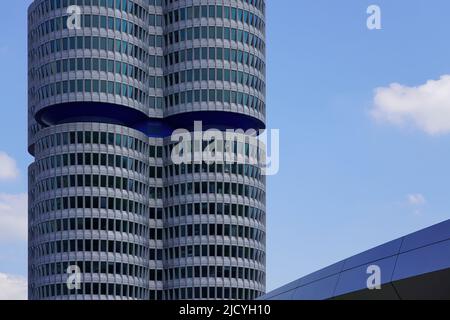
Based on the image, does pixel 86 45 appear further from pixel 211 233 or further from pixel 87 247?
pixel 211 233

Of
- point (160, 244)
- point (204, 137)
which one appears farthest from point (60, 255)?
point (204, 137)

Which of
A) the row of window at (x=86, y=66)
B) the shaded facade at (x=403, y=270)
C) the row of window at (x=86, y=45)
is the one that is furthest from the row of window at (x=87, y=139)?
the shaded facade at (x=403, y=270)

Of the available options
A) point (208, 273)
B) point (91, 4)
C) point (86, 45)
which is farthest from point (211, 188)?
point (91, 4)

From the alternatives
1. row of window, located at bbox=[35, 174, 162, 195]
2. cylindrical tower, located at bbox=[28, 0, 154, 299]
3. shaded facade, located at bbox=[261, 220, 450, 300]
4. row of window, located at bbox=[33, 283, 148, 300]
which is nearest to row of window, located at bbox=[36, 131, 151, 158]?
cylindrical tower, located at bbox=[28, 0, 154, 299]

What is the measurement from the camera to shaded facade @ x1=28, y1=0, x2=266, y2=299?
187 meters

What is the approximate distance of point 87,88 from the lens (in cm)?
19075

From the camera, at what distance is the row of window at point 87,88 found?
19088cm

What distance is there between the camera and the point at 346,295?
34.7 m

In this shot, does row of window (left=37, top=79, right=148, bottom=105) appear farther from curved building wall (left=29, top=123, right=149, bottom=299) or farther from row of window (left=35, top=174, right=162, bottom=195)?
row of window (left=35, top=174, right=162, bottom=195)

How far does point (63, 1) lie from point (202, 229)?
5159cm

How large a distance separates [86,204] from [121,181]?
27.2 feet

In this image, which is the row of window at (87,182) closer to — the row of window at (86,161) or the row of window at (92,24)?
the row of window at (86,161)

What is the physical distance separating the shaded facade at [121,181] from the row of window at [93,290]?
0.21m

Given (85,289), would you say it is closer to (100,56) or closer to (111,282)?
(111,282)
